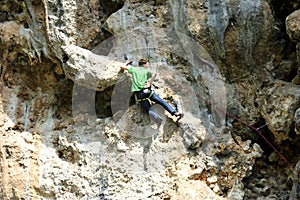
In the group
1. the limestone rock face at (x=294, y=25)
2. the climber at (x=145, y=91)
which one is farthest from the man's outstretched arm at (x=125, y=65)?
the limestone rock face at (x=294, y=25)

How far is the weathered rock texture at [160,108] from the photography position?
30.2 feet

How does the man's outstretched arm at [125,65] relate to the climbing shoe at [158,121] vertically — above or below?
above

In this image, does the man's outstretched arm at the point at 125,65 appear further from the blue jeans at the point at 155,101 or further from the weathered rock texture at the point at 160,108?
the blue jeans at the point at 155,101

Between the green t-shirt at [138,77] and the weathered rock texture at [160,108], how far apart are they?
391mm

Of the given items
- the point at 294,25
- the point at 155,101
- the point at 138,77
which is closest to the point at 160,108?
the point at 155,101

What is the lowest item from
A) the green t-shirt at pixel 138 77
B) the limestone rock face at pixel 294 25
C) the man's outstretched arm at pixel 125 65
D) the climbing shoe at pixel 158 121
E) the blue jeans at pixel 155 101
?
the climbing shoe at pixel 158 121

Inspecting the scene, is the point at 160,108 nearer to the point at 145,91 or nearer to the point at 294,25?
the point at 145,91

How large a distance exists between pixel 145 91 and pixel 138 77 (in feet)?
0.96

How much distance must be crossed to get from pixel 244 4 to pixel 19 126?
509 centimetres

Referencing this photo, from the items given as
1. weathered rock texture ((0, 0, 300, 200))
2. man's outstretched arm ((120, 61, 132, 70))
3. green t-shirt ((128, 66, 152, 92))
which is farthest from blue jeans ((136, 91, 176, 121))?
man's outstretched arm ((120, 61, 132, 70))

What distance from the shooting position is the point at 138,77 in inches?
364

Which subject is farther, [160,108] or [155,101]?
[160,108]

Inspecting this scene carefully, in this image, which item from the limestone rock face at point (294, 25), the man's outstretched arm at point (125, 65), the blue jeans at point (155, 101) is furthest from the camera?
the man's outstretched arm at point (125, 65)

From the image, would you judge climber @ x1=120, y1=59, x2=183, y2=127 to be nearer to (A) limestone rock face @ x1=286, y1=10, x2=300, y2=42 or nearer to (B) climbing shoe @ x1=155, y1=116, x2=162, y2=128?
(B) climbing shoe @ x1=155, y1=116, x2=162, y2=128
